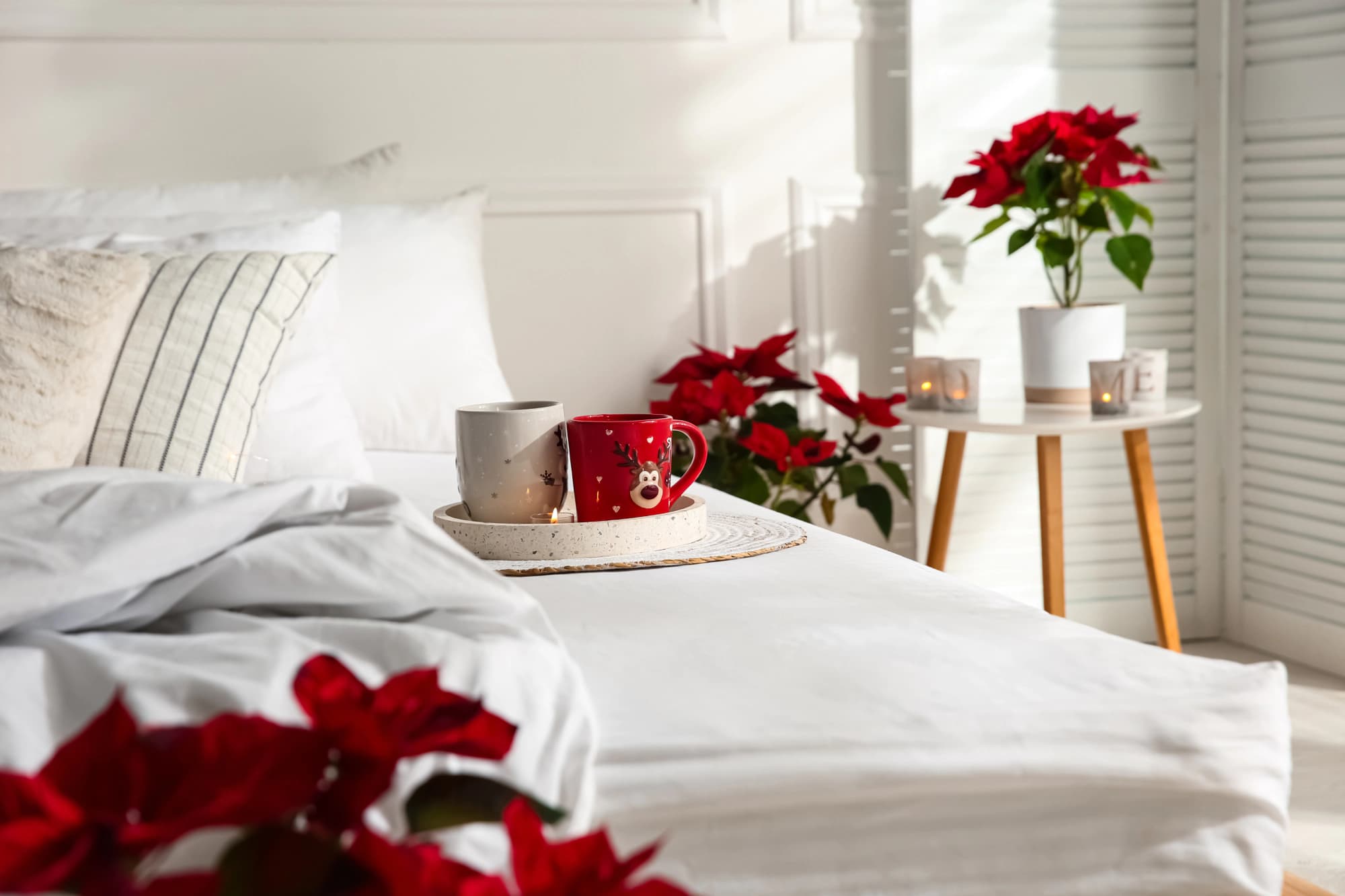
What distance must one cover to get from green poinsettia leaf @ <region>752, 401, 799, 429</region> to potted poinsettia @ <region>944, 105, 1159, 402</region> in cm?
47

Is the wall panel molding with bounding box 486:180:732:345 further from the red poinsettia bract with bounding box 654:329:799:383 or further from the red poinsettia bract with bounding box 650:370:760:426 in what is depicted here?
the red poinsettia bract with bounding box 650:370:760:426

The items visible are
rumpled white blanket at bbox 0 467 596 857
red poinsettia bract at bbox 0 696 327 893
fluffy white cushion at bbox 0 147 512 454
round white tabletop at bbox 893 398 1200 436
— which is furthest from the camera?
round white tabletop at bbox 893 398 1200 436

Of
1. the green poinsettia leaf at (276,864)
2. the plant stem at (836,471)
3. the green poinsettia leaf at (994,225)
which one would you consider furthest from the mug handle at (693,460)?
the green poinsettia leaf at (994,225)

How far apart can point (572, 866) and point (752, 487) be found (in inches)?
81.3

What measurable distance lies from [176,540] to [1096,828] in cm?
64

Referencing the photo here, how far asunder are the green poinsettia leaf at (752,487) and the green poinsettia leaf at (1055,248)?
0.68 metres

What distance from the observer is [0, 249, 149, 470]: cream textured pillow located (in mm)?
1282

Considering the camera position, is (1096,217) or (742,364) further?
(742,364)

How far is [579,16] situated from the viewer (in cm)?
255

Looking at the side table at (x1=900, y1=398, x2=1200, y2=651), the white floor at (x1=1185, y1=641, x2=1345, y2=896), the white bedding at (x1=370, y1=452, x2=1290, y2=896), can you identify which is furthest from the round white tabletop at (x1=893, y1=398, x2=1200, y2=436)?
the white bedding at (x1=370, y1=452, x2=1290, y2=896)

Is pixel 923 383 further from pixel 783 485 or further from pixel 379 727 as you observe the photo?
pixel 379 727

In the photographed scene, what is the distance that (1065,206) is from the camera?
8.00 ft

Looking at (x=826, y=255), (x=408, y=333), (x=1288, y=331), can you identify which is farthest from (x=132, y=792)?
(x=1288, y=331)

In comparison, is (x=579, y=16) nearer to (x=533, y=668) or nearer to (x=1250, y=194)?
(x=1250, y=194)
